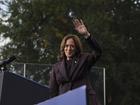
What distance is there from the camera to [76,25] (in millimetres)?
4664

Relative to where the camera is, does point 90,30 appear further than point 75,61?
Yes

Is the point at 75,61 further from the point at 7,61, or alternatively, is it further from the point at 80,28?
the point at 7,61

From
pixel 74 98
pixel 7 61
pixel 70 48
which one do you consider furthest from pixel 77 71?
pixel 74 98

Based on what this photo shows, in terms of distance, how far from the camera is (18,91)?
4988 millimetres

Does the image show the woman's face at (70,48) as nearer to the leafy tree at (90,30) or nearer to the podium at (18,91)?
the podium at (18,91)

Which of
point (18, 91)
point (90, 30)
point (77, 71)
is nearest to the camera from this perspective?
point (77, 71)

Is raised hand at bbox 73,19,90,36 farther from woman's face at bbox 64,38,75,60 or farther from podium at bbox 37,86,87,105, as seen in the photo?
podium at bbox 37,86,87,105

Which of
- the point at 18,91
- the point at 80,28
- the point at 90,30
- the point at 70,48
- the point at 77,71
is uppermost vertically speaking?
the point at 90,30

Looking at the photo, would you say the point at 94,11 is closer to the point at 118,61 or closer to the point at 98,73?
the point at 118,61

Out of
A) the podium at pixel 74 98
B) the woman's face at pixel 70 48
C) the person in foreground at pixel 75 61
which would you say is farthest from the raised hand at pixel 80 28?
the podium at pixel 74 98

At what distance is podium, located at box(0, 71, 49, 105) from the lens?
15.8 ft

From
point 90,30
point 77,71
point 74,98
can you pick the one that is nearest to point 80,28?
point 77,71

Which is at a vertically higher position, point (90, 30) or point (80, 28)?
point (90, 30)

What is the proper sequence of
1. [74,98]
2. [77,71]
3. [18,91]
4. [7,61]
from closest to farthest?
[74,98] → [77,71] → [7,61] → [18,91]
